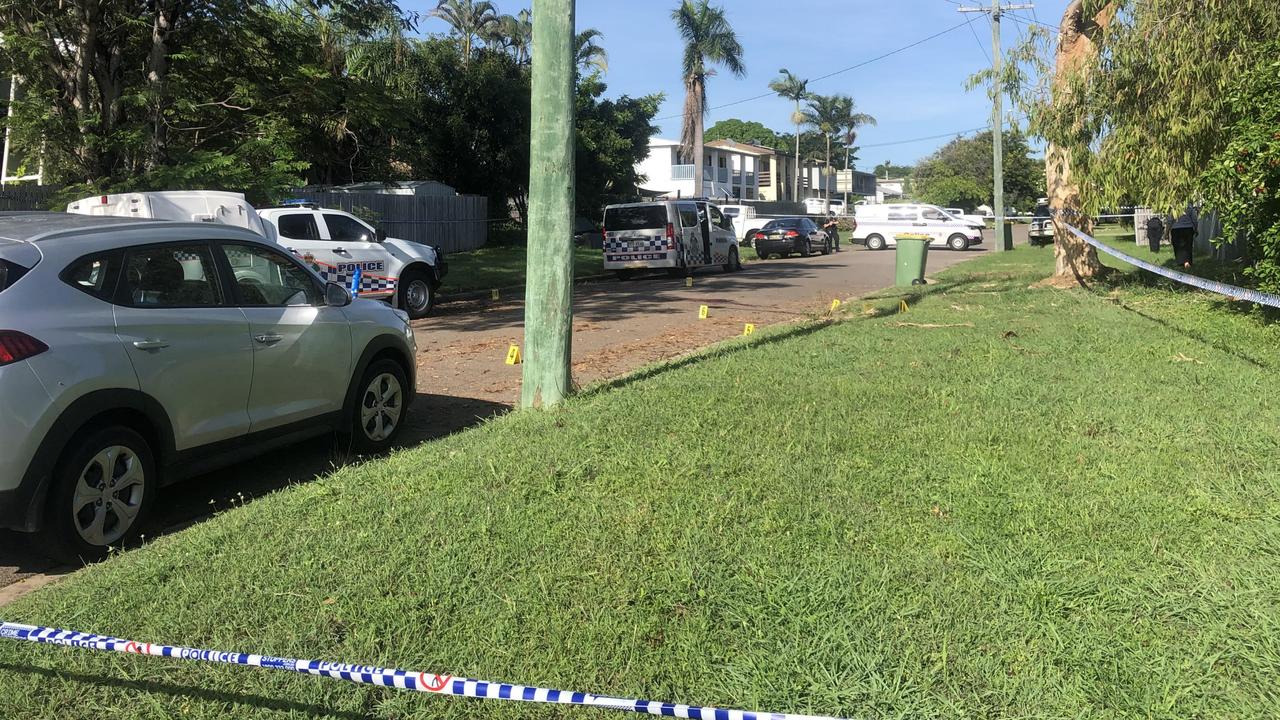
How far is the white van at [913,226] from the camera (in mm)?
36812

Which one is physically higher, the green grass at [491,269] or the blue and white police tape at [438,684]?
the green grass at [491,269]

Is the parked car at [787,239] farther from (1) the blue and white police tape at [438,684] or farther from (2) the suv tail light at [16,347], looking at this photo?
(1) the blue and white police tape at [438,684]

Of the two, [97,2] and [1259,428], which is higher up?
[97,2]

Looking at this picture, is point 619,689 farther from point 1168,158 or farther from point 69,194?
point 69,194

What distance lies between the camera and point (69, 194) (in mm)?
14008

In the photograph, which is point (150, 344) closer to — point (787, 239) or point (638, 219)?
point (638, 219)

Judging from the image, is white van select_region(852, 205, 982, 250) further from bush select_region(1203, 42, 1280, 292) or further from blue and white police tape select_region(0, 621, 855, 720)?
blue and white police tape select_region(0, 621, 855, 720)

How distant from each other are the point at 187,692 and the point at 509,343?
868 centimetres

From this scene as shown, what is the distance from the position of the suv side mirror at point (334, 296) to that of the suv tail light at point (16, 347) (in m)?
2.09

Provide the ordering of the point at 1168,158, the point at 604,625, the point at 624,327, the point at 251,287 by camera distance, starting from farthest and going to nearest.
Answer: the point at 624,327 < the point at 1168,158 < the point at 251,287 < the point at 604,625

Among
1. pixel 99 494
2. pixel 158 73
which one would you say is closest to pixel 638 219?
pixel 158 73

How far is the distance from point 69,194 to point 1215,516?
14.9 m

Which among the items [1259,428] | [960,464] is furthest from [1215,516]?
[1259,428]

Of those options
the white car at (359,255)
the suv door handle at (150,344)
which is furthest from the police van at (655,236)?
the suv door handle at (150,344)
